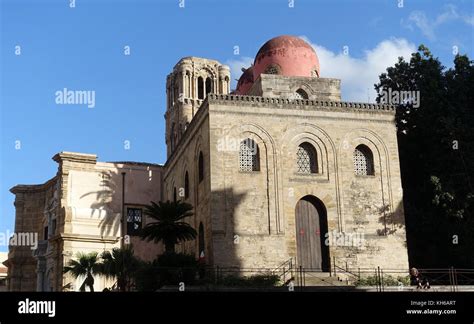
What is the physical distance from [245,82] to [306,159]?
1123cm

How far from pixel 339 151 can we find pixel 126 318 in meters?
16.1

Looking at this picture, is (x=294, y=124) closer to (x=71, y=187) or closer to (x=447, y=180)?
(x=447, y=180)

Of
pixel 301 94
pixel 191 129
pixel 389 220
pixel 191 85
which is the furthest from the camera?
pixel 191 85

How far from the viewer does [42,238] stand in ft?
136

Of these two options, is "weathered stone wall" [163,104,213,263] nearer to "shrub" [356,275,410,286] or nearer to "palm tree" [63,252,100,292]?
"palm tree" [63,252,100,292]

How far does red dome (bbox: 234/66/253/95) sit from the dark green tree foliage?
26.0ft

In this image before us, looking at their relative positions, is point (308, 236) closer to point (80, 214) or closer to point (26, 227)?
point (80, 214)

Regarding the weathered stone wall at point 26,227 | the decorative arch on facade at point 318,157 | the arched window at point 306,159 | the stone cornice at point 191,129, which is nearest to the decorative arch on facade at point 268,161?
the decorative arch on facade at point 318,157

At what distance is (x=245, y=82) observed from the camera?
40844 mm

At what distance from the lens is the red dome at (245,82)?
1566 inches

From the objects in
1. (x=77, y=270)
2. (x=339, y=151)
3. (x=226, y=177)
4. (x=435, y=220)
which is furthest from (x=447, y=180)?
(x=77, y=270)

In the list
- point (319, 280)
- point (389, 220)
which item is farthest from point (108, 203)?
point (389, 220)

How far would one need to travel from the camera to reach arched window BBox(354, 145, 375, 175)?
31.3 m

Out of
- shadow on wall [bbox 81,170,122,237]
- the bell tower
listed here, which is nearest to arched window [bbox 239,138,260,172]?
shadow on wall [bbox 81,170,122,237]
